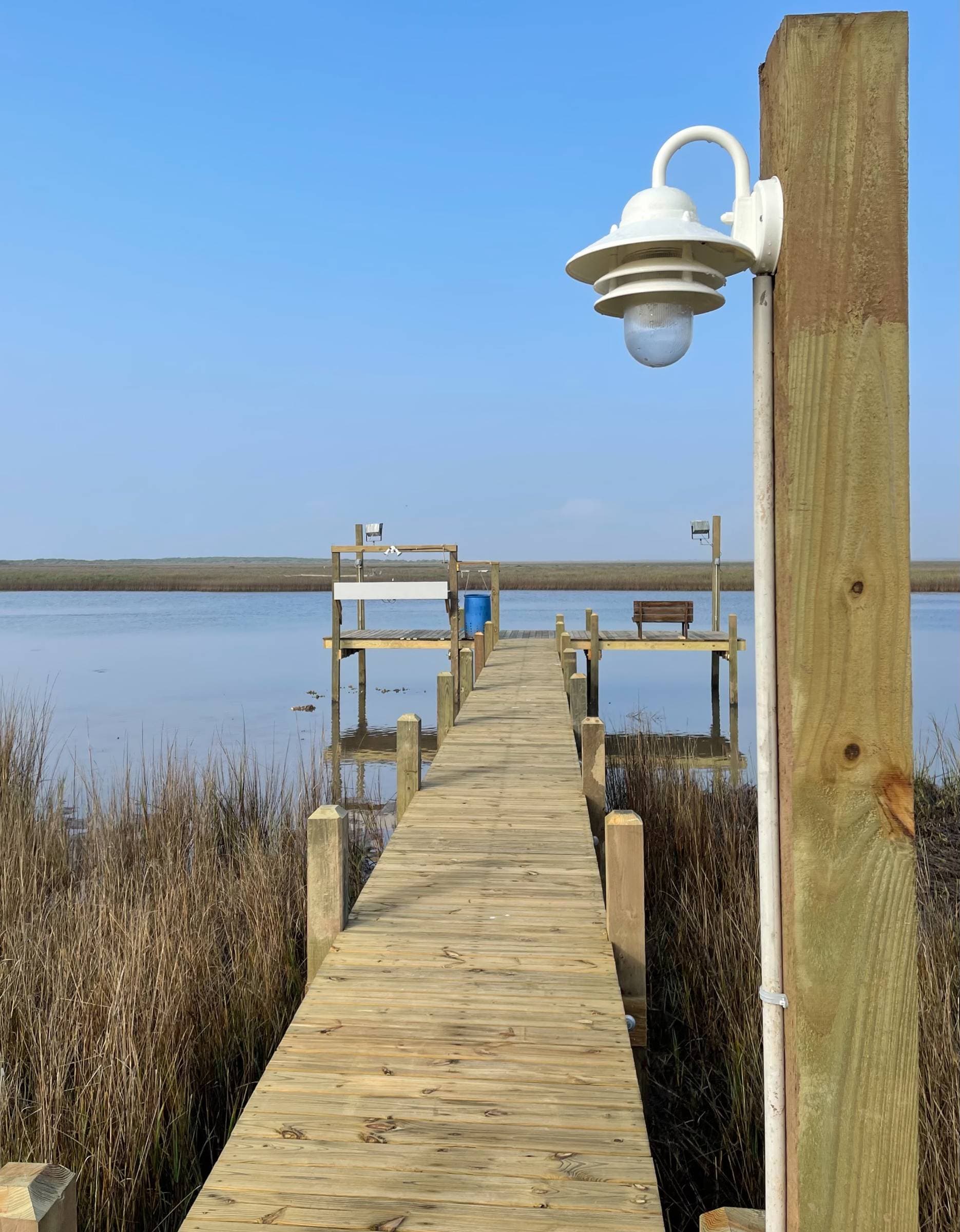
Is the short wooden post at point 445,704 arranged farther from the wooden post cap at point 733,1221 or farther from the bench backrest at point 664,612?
the bench backrest at point 664,612

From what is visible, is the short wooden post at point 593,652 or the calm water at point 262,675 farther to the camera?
the calm water at point 262,675

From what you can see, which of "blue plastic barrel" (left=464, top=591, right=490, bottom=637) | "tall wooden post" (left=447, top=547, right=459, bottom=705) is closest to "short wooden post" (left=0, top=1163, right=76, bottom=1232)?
"tall wooden post" (left=447, top=547, right=459, bottom=705)

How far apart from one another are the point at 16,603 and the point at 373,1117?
61.8m

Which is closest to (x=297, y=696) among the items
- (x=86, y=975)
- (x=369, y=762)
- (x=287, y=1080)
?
(x=369, y=762)

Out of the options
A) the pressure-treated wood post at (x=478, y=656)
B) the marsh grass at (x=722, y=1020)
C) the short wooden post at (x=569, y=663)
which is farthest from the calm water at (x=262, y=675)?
the marsh grass at (x=722, y=1020)

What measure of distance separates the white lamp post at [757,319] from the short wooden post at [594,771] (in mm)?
4224

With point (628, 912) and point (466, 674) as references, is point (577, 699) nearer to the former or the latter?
point (466, 674)

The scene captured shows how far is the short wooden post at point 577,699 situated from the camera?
28.4 feet

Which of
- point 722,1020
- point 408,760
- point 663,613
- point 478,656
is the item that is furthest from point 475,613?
point 722,1020

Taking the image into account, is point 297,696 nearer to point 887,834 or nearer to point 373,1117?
point 373,1117

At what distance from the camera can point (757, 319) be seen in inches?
65.4

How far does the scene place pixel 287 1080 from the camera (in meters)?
2.88

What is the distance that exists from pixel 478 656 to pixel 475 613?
5.28 metres

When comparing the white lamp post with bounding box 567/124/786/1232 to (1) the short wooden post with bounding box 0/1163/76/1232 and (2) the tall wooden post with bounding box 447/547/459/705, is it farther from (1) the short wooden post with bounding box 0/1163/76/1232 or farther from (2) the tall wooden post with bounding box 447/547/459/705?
(2) the tall wooden post with bounding box 447/547/459/705
